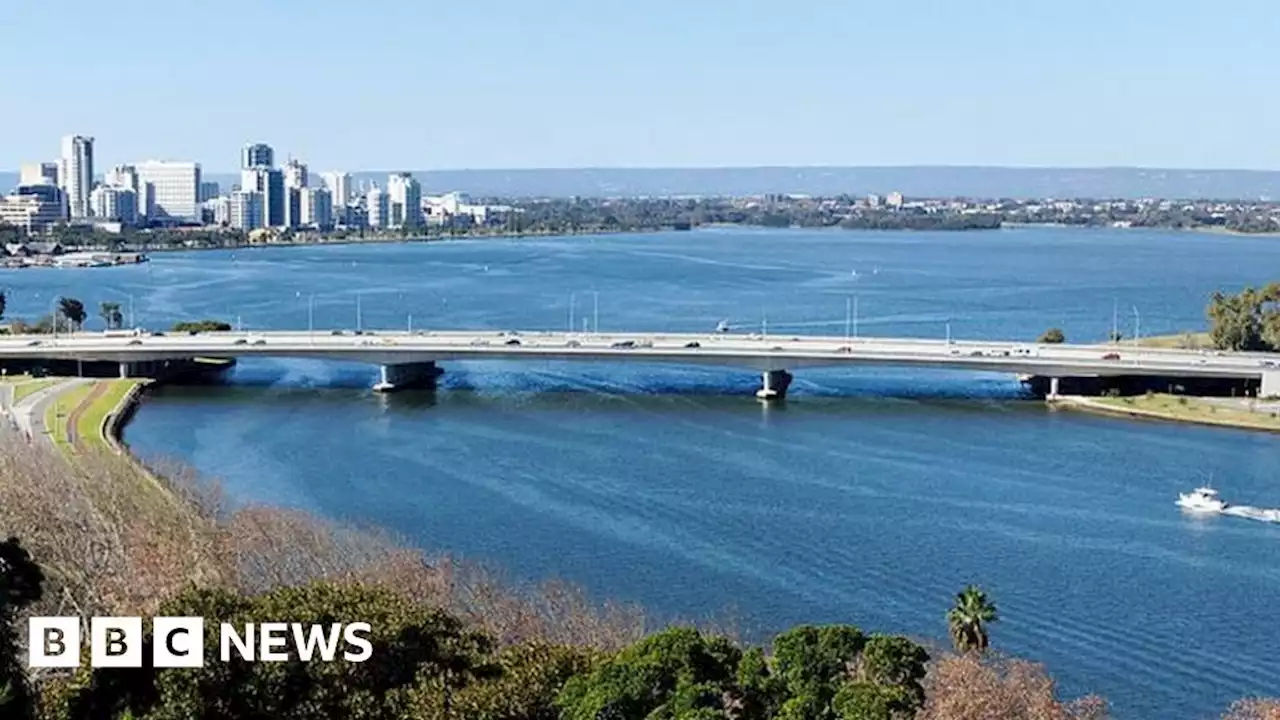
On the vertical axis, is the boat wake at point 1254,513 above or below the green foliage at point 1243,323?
below

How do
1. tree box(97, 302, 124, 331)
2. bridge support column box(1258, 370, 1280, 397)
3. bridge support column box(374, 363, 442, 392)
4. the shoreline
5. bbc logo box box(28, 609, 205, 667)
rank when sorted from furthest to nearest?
tree box(97, 302, 124, 331)
bridge support column box(374, 363, 442, 392)
bridge support column box(1258, 370, 1280, 397)
the shoreline
bbc logo box box(28, 609, 205, 667)

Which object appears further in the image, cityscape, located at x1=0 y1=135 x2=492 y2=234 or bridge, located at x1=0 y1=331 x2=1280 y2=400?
cityscape, located at x1=0 y1=135 x2=492 y2=234

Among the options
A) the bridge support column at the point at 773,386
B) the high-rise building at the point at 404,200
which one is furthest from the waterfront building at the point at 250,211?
the bridge support column at the point at 773,386

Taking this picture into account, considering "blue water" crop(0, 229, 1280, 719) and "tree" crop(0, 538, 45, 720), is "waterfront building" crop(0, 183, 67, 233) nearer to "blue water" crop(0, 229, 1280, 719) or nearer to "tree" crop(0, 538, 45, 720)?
"blue water" crop(0, 229, 1280, 719)

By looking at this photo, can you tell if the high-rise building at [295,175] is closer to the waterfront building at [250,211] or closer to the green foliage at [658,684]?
the waterfront building at [250,211]

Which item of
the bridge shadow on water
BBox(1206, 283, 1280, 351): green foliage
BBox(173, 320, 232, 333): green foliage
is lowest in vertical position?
the bridge shadow on water

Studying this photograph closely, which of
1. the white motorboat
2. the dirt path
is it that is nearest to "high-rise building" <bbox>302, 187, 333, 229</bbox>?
the dirt path
